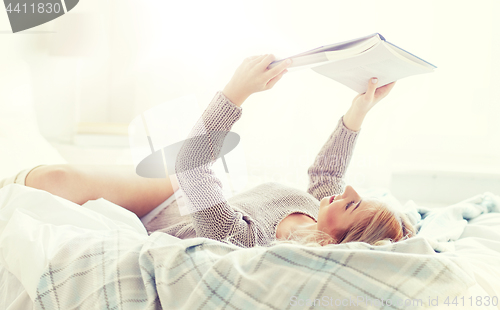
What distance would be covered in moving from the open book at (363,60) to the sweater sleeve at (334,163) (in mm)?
290

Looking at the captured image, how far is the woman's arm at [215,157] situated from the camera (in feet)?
2.39

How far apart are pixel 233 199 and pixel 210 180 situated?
0.27m

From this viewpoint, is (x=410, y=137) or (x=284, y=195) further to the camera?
(x=410, y=137)

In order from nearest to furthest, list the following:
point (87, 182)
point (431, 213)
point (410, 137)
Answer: point (87, 182), point (431, 213), point (410, 137)

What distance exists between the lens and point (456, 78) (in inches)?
71.7

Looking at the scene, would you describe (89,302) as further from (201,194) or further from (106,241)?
(201,194)

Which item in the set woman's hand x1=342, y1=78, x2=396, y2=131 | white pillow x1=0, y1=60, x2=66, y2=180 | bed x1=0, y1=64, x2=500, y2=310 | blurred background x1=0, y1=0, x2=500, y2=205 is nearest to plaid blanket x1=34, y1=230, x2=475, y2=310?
bed x1=0, y1=64, x2=500, y2=310

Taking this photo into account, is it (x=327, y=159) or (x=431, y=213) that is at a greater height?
(x=327, y=159)

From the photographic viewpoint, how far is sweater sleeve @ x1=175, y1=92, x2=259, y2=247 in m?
0.73

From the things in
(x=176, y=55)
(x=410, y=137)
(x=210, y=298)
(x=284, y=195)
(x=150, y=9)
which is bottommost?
(x=410, y=137)

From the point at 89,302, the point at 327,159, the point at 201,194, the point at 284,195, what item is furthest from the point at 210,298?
the point at 327,159

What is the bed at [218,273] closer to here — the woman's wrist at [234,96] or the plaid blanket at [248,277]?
the plaid blanket at [248,277]

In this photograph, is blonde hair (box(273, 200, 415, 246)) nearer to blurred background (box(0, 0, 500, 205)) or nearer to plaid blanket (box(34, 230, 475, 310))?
plaid blanket (box(34, 230, 475, 310))

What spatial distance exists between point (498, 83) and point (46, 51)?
6.89 feet
